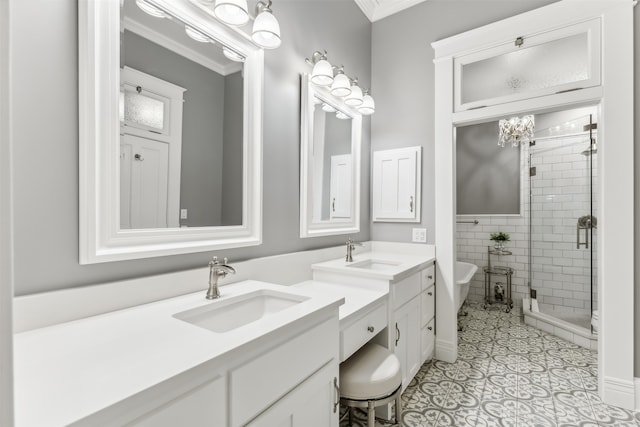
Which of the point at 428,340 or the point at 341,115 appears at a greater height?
the point at 341,115

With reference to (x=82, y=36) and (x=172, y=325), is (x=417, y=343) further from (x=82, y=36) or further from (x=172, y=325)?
(x=82, y=36)

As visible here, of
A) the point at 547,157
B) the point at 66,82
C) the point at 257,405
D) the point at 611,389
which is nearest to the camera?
the point at 257,405

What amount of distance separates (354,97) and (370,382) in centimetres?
178

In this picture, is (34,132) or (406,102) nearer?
(34,132)

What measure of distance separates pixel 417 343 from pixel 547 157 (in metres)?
2.77

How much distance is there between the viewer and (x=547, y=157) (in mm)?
3408

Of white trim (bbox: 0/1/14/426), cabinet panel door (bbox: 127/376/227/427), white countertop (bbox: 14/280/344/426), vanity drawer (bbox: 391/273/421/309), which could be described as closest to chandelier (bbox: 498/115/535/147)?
vanity drawer (bbox: 391/273/421/309)

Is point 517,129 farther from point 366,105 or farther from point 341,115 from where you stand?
point 341,115

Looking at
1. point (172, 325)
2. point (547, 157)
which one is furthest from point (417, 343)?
point (547, 157)

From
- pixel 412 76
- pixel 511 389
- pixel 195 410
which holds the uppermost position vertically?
pixel 412 76

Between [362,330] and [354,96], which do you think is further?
[354,96]

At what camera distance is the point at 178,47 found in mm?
1289

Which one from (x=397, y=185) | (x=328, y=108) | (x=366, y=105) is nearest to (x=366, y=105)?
(x=366, y=105)

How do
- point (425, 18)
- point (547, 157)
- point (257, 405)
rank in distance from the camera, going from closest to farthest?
point (257, 405) < point (425, 18) < point (547, 157)
